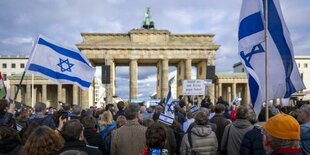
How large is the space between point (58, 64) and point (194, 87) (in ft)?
50.4

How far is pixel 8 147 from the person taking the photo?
207 inches

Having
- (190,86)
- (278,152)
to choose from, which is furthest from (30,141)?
(190,86)

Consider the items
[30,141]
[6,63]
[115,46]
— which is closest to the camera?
[30,141]

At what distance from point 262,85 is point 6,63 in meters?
100

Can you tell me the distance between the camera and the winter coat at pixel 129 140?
636cm

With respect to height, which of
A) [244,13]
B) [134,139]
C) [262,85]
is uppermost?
[244,13]

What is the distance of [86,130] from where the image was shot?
658 cm

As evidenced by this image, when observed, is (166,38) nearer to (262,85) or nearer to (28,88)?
(28,88)

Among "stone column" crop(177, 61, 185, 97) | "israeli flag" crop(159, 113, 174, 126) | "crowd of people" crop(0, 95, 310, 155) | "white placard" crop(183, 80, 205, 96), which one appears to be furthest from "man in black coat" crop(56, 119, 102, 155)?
"stone column" crop(177, 61, 185, 97)

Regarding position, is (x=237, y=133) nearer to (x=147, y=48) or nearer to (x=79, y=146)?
(x=79, y=146)

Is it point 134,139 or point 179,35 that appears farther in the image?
point 179,35

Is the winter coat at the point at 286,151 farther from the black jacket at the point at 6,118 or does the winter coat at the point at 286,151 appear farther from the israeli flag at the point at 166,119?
the black jacket at the point at 6,118

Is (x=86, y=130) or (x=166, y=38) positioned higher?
(x=166, y=38)

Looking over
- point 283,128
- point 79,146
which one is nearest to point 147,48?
point 79,146
